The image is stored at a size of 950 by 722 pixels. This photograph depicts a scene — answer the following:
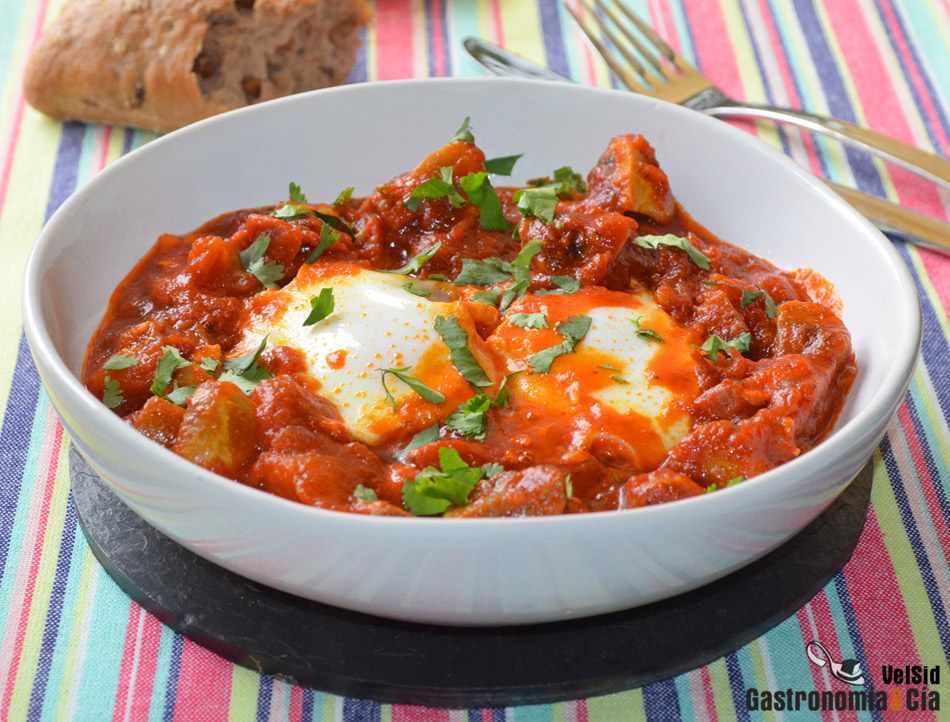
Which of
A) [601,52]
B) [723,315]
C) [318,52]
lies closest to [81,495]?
[723,315]

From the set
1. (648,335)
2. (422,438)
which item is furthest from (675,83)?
(422,438)

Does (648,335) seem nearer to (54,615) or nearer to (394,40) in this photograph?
(54,615)

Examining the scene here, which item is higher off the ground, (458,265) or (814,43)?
(814,43)

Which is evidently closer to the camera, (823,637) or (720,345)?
(823,637)

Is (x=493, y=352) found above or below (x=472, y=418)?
above

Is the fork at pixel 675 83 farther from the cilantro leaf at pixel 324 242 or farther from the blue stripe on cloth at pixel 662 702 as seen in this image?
the blue stripe on cloth at pixel 662 702

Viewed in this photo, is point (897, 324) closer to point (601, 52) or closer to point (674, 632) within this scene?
point (674, 632)
